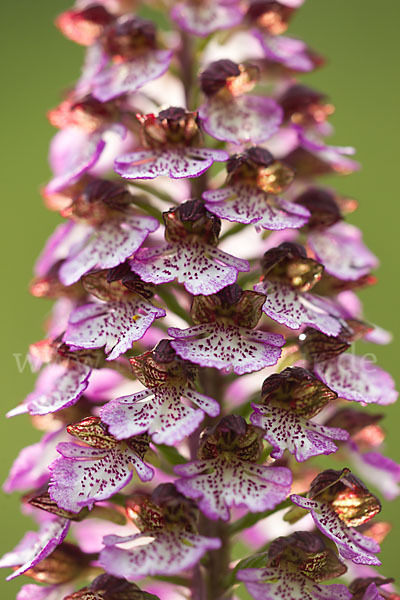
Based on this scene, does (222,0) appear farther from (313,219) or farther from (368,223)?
(368,223)

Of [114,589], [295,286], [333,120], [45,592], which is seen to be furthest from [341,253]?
[333,120]

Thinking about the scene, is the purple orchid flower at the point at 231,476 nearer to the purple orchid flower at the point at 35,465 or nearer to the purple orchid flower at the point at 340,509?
the purple orchid flower at the point at 340,509

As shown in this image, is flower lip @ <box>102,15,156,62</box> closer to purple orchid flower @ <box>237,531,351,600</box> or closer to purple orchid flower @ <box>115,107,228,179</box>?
purple orchid flower @ <box>115,107,228,179</box>

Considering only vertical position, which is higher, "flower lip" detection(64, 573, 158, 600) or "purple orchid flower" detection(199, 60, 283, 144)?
"purple orchid flower" detection(199, 60, 283, 144)

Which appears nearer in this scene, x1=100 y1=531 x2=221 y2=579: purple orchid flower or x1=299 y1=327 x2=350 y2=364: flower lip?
x1=100 y1=531 x2=221 y2=579: purple orchid flower

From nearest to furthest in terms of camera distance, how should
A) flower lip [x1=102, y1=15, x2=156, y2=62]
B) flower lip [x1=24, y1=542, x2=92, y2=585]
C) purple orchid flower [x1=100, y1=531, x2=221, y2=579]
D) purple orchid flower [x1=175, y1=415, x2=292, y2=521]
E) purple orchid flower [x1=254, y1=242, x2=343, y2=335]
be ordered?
purple orchid flower [x1=100, y1=531, x2=221, y2=579], purple orchid flower [x1=175, y1=415, x2=292, y2=521], purple orchid flower [x1=254, y1=242, x2=343, y2=335], flower lip [x1=24, y1=542, x2=92, y2=585], flower lip [x1=102, y1=15, x2=156, y2=62]

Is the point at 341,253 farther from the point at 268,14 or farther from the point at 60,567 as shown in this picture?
the point at 60,567

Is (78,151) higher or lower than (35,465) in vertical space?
higher

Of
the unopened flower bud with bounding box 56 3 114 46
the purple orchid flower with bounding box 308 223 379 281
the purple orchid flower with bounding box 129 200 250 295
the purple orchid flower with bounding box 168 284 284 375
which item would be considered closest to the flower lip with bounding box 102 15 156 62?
the unopened flower bud with bounding box 56 3 114 46
